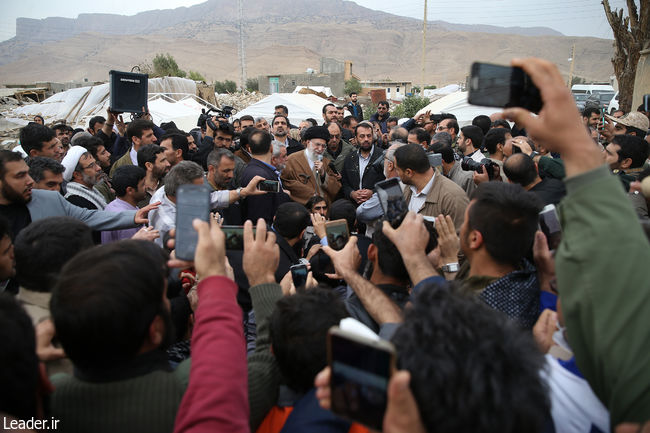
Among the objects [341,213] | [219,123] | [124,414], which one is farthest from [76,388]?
[219,123]

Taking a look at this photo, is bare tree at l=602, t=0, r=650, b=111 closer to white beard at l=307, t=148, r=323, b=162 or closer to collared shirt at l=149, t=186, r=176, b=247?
white beard at l=307, t=148, r=323, b=162

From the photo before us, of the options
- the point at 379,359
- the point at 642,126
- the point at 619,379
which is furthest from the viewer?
the point at 642,126

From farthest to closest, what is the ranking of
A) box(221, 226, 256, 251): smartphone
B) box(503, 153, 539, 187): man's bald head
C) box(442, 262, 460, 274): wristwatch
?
box(503, 153, 539, 187): man's bald head < box(442, 262, 460, 274): wristwatch < box(221, 226, 256, 251): smartphone

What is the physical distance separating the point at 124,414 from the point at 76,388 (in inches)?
6.9

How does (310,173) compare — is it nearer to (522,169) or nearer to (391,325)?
(522,169)

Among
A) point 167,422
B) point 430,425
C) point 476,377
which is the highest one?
point 476,377

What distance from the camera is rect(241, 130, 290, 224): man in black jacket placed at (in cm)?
467

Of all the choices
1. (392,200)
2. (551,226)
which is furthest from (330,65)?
(551,226)

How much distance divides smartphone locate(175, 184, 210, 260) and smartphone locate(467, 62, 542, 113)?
1073 millimetres

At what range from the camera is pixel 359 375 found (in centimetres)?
90

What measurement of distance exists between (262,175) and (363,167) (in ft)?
6.79

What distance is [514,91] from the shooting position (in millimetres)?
1273

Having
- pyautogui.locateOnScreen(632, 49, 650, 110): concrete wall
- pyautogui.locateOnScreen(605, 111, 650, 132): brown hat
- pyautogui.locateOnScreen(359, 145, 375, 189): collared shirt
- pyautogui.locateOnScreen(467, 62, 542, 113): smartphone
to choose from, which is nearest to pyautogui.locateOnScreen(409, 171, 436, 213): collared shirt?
pyautogui.locateOnScreen(467, 62, 542, 113): smartphone

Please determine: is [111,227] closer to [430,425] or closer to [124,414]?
[124,414]
